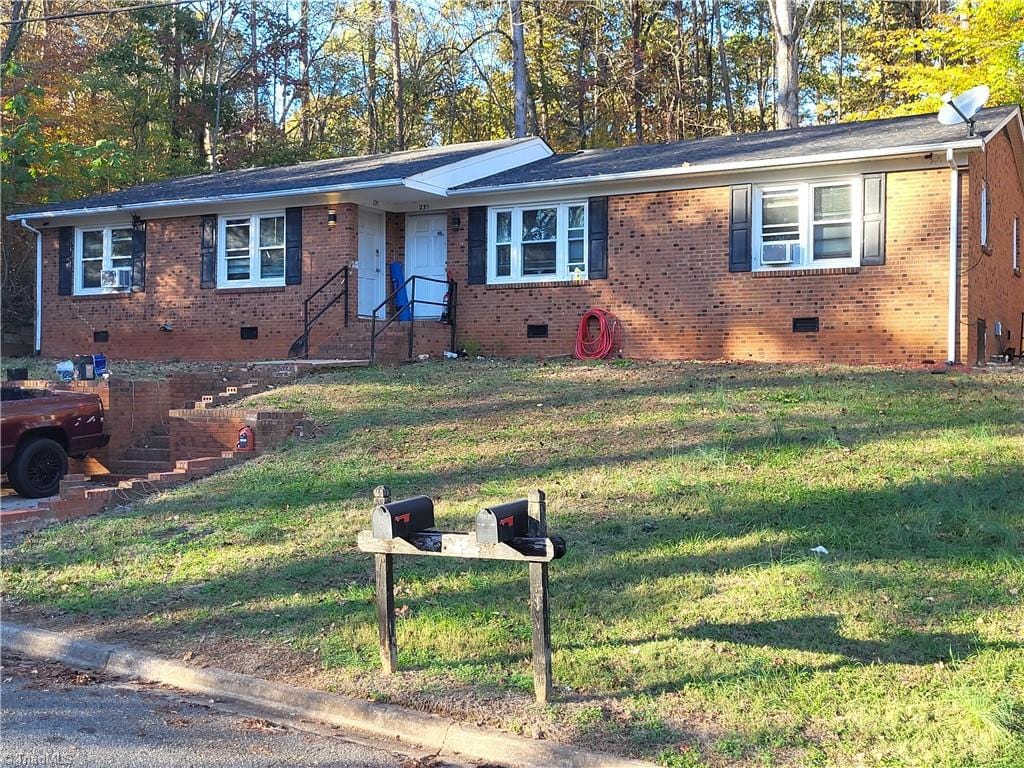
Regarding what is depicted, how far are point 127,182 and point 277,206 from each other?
1306 centimetres

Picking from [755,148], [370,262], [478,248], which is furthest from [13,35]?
[755,148]

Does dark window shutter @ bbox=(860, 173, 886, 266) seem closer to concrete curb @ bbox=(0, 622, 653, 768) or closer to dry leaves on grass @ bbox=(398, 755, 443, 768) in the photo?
concrete curb @ bbox=(0, 622, 653, 768)

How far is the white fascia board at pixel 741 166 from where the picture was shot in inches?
598

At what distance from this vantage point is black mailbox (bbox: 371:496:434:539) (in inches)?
230

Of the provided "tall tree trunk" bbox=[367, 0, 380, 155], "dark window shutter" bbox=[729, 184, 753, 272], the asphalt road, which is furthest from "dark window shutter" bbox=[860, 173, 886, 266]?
"tall tree trunk" bbox=[367, 0, 380, 155]

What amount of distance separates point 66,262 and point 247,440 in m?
13.2

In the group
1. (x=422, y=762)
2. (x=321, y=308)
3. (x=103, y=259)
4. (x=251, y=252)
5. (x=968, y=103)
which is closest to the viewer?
(x=422, y=762)

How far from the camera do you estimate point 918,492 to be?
7895mm

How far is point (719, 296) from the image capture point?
1719 centimetres

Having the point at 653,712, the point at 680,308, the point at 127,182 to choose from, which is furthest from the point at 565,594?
the point at 127,182

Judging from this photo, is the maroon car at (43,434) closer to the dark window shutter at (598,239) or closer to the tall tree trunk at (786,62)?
the dark window shutter at (598,239)

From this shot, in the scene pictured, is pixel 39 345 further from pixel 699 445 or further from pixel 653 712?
pixel 653 712

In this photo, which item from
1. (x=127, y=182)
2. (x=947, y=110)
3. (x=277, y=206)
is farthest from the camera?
(x=127, y=182)

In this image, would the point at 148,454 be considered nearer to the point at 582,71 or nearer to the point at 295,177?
the point at 295,177
